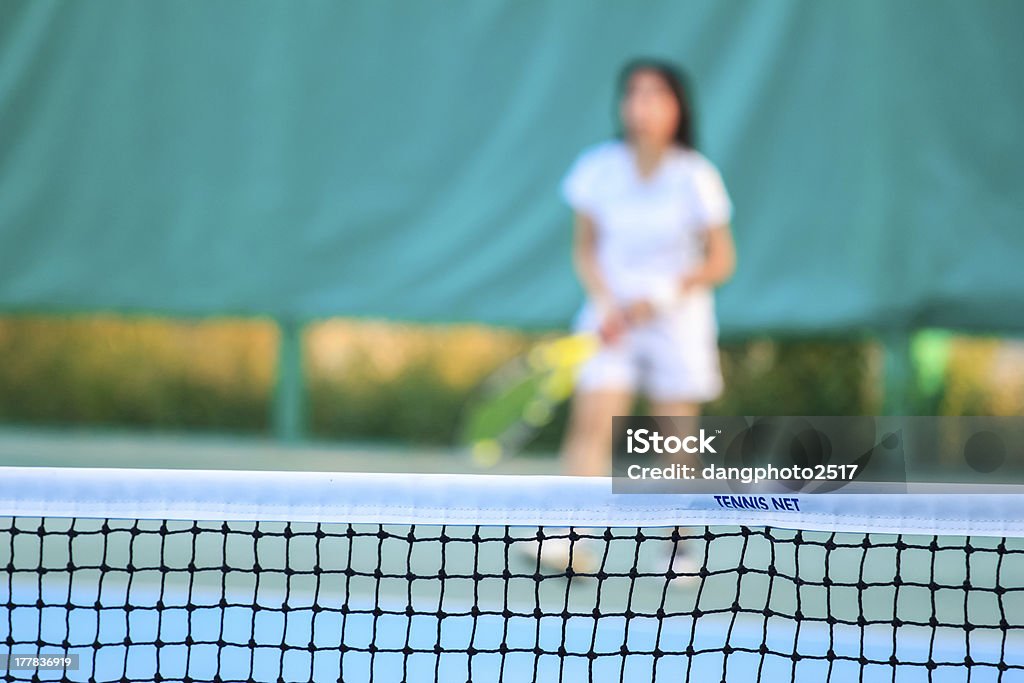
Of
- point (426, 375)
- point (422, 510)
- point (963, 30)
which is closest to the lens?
point (422, 510)

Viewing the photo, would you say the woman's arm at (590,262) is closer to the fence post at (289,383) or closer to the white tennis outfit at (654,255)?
the white tennis outfit at (654,255)

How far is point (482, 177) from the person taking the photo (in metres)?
5.27

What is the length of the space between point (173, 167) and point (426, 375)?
1.46 m

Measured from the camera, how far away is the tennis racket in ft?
15.8

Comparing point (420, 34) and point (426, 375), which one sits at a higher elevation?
point (420, 34)

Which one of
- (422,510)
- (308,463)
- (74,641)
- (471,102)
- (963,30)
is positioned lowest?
(308,463)

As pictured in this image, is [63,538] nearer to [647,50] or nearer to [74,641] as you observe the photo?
[74,641]

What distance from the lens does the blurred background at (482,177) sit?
4.82 m

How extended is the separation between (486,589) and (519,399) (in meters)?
1.40

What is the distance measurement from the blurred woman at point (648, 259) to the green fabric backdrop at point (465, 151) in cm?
124

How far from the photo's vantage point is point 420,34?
530 cm

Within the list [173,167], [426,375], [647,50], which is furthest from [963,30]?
[173,167]
